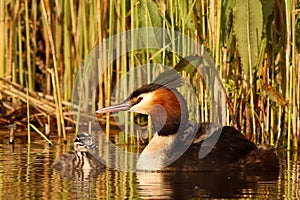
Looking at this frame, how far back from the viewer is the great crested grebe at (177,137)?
25.3 feet

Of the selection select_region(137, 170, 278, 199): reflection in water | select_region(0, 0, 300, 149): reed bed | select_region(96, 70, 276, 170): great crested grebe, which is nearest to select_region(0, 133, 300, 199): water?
select_region(137, 170, 278, 199): reflection in water

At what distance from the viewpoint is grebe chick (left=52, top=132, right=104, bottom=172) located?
782 cm

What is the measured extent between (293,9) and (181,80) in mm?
1175

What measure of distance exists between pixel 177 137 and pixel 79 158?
87 centimetres

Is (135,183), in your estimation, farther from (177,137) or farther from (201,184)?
(177,137)

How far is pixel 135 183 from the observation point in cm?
699

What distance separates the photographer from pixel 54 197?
621cm

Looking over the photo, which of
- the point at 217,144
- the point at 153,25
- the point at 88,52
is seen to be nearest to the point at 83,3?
the point at 88,52

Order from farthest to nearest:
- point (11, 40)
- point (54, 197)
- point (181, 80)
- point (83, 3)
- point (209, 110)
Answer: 1. point (11, 40)
2. point (83, 3)
3. point (209, 110)
4. point (181, 80)
5. point (54, 197)

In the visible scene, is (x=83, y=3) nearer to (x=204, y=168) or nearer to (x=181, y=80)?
(x=181, y=80)

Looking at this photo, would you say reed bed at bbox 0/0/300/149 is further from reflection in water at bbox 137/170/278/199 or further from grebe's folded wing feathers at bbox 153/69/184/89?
reflection in water at bbox 137/170/278/199

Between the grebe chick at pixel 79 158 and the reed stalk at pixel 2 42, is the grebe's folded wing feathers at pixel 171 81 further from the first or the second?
the reed stalk at pixel 2 42

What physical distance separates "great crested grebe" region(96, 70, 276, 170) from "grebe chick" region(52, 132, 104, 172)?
430 mm

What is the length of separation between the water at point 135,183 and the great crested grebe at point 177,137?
0.14m
